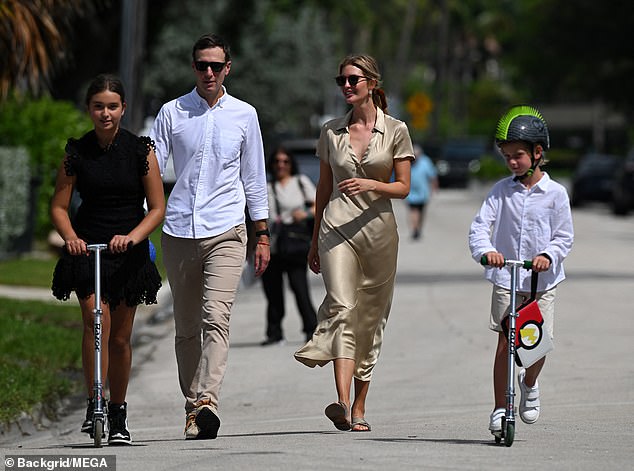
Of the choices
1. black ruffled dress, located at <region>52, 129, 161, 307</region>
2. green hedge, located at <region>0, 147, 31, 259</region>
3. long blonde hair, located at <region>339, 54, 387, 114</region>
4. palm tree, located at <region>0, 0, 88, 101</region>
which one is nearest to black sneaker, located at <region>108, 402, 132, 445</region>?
black ruffled dress, located at <region>52, 129, 161, 307</region>

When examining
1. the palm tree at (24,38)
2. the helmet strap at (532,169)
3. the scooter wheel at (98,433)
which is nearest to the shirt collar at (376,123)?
the helmet strap at (532,169)

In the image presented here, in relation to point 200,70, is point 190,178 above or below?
below

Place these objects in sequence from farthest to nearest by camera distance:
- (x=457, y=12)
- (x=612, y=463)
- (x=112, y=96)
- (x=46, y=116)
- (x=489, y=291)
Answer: (x=457, y=12) < (x=46, y=116) < (x=489, y=291) < (x=112, y=96) < (x=612, y=463)

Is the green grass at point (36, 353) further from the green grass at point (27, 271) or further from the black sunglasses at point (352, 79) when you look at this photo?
the black sunglasses at point (352, 79)

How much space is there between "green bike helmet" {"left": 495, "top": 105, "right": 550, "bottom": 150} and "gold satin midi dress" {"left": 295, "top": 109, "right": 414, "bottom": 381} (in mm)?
667

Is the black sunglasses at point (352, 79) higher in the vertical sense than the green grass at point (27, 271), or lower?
higher

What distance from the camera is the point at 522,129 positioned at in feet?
24.3

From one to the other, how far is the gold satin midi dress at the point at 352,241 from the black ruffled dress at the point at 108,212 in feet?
3.25

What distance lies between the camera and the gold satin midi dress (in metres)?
7.94

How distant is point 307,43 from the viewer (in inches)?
2130

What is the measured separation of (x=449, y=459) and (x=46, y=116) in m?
17.3

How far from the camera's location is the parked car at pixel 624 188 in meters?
36.4

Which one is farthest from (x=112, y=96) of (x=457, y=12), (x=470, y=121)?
(x=470, y=121)

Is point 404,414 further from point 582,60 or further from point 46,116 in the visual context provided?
point 582,60
